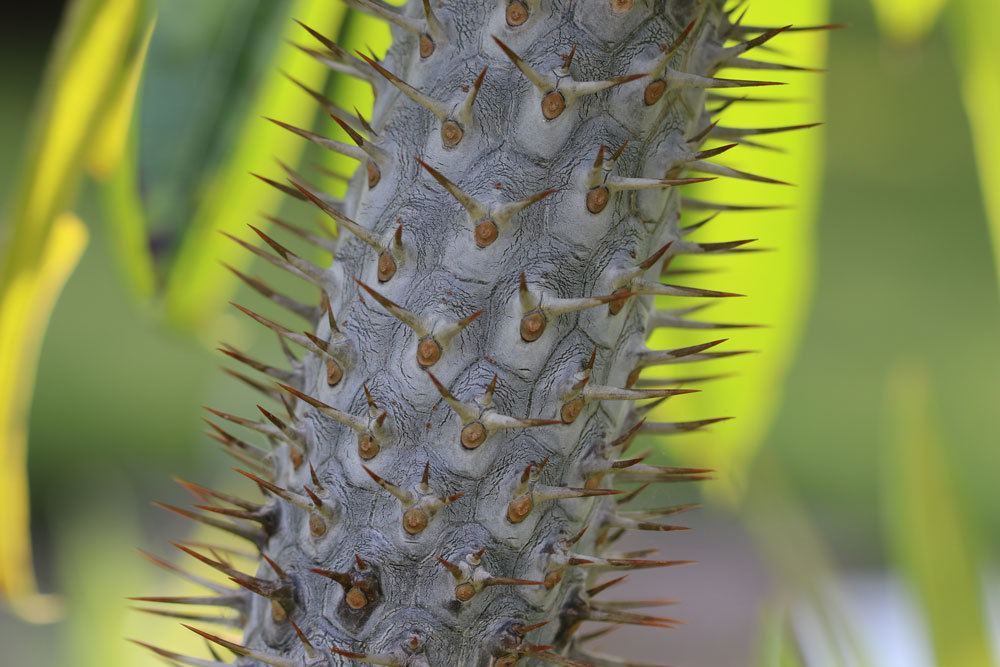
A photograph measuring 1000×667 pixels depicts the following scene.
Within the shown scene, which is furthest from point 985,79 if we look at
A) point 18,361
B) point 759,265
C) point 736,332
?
point 18,361

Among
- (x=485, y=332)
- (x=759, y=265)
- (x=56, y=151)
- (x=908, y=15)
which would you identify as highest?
(x=908, y=15)

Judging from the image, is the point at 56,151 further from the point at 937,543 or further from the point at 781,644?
the point at 937,543

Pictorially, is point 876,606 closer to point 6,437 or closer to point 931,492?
point 931,492

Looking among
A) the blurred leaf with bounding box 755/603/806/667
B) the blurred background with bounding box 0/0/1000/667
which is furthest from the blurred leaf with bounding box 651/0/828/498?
the blurred leaf with bounding box 755/603/806/667

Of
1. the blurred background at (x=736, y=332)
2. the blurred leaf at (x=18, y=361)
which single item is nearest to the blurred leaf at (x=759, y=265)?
the blurred background at (x=736, y=332)

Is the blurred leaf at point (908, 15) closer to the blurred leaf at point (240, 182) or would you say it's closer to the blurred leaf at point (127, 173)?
the blurred leaf at point (240, 182)

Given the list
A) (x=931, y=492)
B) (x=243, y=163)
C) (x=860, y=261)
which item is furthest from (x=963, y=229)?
(x=243, y=163)
